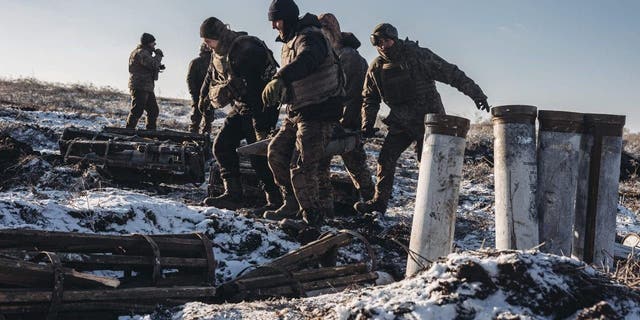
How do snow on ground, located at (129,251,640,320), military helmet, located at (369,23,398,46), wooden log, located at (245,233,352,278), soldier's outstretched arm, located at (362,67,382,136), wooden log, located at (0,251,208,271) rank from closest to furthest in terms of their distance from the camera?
snow on ground, located at (129,251,640,320)
wooden log, located at (0,251,208,271)
wooden log, located at (245,233,352,278)
military helmet, located at (369,23,398,46)
soldier's outstretched arm, located at (362,67,382,136)

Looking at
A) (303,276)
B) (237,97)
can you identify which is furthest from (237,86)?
(303,276)

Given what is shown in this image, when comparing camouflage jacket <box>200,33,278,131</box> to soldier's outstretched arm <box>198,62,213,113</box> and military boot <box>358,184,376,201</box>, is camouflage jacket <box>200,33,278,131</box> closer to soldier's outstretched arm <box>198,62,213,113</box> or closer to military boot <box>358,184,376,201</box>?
soldier's outstretched arm <box>198,62,213,113</box>

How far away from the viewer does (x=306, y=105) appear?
5387 millimetres

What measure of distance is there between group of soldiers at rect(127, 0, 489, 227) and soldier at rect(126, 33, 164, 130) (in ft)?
15.3

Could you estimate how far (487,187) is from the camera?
30.1 ft

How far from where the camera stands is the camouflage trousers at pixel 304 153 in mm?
5410

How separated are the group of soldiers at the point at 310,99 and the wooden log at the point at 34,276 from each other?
251 centimetres

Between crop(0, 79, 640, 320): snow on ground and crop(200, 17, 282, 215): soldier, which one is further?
crop(200, 17, 282, 215): soldier

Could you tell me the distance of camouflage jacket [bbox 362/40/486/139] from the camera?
675 centimetres

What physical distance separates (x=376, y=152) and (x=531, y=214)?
892 centimetres

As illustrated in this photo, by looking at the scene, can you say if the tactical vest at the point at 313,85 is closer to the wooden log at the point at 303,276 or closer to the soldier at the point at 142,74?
the wooden log at the point at 303,276

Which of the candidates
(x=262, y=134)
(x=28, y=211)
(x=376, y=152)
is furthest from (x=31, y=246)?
(x=376, y=152)

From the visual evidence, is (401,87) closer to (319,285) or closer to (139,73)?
(319,285)

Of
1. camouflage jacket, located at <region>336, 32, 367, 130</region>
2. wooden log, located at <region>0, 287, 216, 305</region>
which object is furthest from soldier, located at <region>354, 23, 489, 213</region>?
wooden log, located at <region>0, 287, 216, 305</region>
